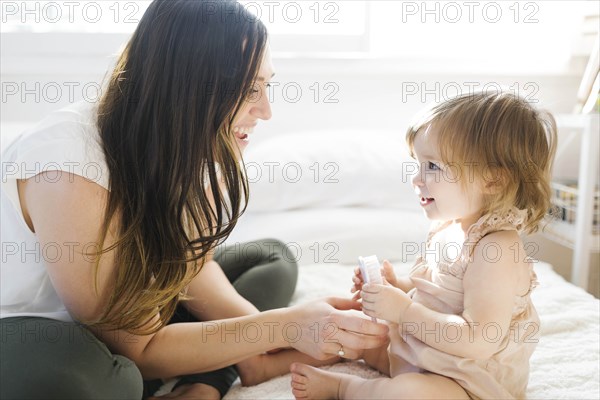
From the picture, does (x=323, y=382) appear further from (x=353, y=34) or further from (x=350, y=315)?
(x=353, y=34)

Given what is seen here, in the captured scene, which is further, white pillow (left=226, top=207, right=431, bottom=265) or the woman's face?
white pillow (left=226, top=207, right=431, bottom=265)

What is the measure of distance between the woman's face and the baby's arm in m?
0.36

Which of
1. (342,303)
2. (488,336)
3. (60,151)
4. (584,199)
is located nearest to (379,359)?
(342,303)

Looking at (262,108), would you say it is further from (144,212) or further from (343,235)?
(343,235)

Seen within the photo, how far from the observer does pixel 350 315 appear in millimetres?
1038

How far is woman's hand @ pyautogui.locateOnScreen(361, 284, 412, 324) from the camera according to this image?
1.02 metres

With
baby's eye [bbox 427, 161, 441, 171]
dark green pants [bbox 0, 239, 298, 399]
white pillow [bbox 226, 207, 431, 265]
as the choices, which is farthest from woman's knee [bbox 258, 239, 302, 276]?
baby's eye [bbox 427, 161, 441, 171]

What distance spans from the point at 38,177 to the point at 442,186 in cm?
59

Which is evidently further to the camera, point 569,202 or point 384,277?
point 569,202

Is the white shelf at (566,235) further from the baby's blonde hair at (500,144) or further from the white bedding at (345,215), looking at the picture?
the baby's blonde hair at (500,144)

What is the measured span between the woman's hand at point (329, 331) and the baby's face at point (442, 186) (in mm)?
205

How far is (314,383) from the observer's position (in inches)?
42.0

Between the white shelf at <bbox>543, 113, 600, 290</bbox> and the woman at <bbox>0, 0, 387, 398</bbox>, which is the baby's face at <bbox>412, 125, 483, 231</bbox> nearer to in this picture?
the woman at <bbox>0, 0, 387, 398</bbox>

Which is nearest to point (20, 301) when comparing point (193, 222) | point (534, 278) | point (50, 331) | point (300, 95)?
point (50, 331)
